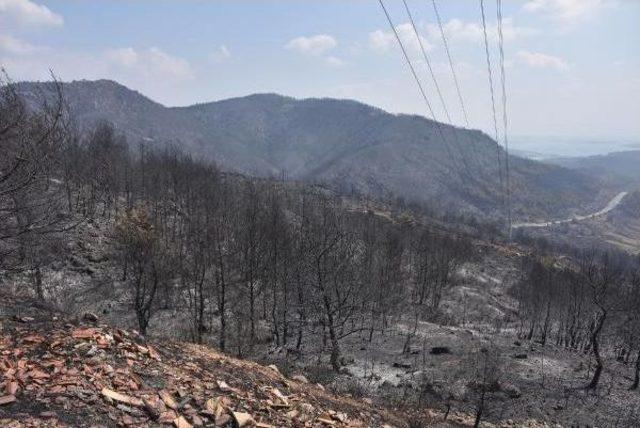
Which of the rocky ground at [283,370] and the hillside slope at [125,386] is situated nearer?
the hillside slope at [125,386]

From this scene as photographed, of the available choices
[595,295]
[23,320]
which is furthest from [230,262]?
[23,320]

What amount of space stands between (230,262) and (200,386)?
1445 inches

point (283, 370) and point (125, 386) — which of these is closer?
point (125, 386)

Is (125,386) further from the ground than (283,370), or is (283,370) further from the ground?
(125,386)

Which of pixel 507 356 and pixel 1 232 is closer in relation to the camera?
pixel 1 232

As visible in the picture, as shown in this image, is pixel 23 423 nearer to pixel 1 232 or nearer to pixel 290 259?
pixel 1 232

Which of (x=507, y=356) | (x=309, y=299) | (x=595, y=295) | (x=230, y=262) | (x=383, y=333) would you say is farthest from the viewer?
(x=383, y=333)

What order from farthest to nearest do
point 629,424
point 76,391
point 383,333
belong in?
point 383,333, point 629,424, point 76,391

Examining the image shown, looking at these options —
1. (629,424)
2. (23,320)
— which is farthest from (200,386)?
(629,424)

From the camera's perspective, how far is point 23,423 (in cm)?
915

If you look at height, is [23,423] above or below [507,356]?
above

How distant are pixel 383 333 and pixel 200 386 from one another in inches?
1656

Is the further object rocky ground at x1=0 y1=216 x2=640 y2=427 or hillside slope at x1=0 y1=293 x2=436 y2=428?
rocky ground at x1=0 y1=216 x2=640 y2=427

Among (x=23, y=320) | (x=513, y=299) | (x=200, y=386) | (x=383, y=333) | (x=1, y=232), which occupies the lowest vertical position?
(x=513, y=299)
